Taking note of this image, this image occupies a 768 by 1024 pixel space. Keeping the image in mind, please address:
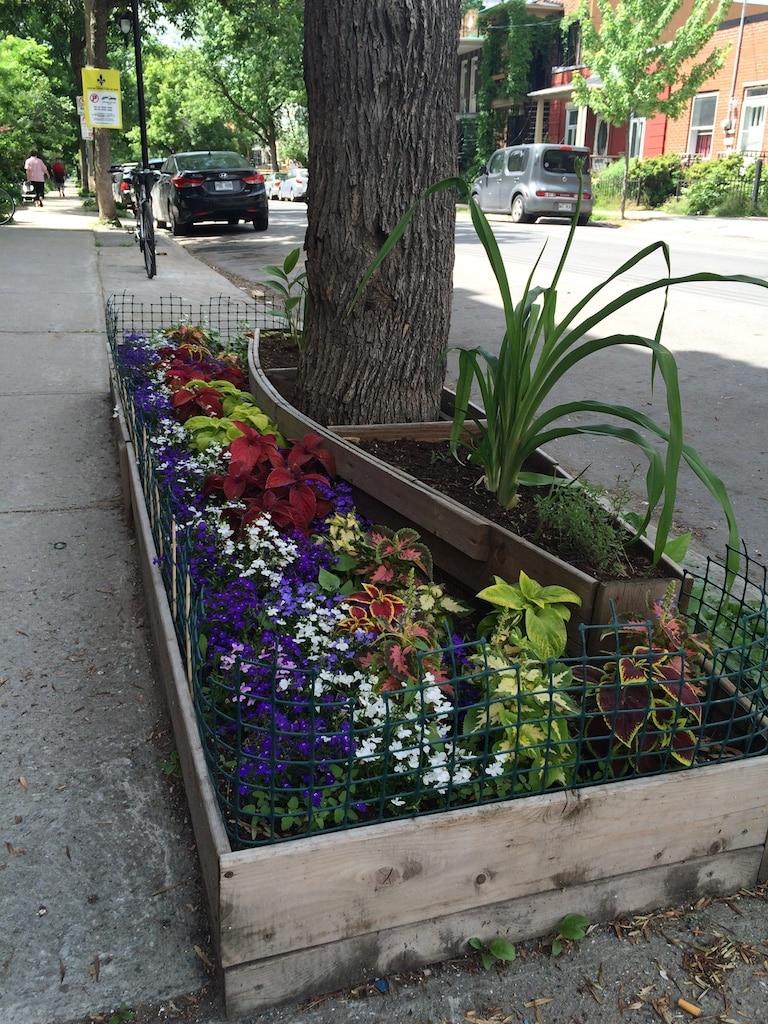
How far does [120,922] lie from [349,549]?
4.27 feet

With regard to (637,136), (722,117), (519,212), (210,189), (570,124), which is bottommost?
(519,212)

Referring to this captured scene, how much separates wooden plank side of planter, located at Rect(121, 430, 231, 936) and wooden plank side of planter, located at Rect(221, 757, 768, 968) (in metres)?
0.10

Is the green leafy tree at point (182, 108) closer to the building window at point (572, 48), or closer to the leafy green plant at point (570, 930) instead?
the building window at point (572, 48)

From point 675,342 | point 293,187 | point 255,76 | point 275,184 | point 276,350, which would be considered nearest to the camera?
point 276,350

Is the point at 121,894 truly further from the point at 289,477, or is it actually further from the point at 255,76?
the point at 255,76

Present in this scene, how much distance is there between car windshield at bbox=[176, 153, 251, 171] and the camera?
18.2 meters

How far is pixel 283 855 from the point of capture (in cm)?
173

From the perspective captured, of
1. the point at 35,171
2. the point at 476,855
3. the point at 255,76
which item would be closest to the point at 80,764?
the point at 476,855

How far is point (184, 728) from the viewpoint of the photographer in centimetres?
224

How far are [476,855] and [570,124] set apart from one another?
4314 cm

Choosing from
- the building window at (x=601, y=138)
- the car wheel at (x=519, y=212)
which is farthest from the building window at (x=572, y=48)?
the car wheel at (x=519, y=212)

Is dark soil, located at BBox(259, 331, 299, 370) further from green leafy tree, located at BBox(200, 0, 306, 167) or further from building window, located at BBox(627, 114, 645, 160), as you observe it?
green leafy tree, located at BBox(200, 0, 306, 167)

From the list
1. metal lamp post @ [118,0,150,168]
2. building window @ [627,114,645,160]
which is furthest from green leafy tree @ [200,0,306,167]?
metal lamp post @ [118,0,150,168]

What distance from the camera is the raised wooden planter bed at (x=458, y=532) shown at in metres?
2.42
